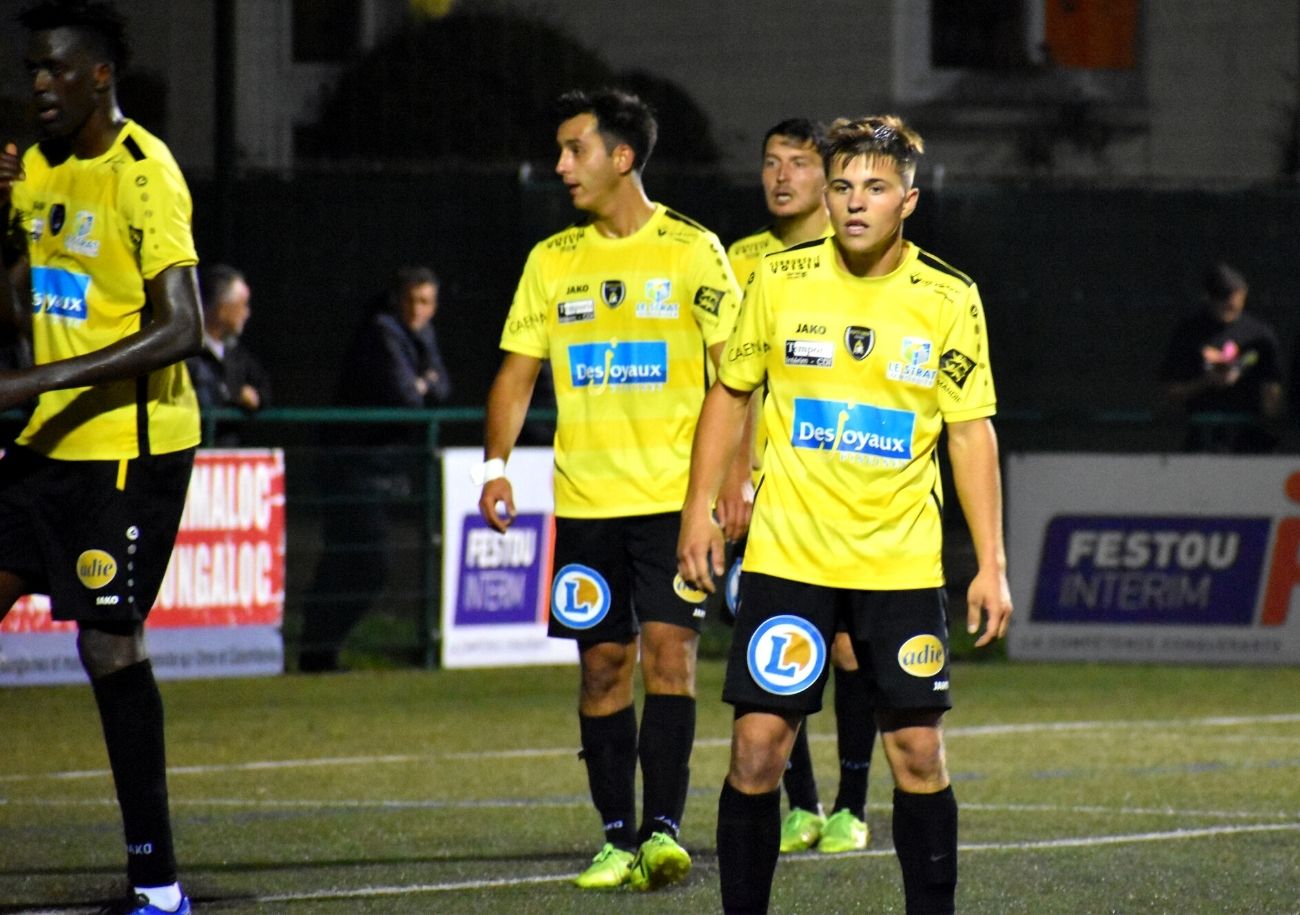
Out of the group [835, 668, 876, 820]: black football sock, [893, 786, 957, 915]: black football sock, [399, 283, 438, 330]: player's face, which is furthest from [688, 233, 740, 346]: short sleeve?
[399, 283, 438, 330]: player's face

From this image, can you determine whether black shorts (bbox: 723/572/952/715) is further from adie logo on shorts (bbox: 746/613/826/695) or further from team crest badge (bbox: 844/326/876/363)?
team crest badge (bbox: 844/326/876/363)

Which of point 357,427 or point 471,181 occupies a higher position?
point 471,181

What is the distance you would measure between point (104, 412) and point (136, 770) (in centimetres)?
90

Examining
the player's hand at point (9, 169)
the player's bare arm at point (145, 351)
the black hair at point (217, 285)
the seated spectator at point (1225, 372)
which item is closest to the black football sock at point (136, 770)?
the player's bare arm at point (145, 351)

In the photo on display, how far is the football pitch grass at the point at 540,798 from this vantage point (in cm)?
697

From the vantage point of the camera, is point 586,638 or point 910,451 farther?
point 586,638

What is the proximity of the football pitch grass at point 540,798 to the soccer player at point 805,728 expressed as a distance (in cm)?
19

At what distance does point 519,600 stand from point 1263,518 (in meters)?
4.27

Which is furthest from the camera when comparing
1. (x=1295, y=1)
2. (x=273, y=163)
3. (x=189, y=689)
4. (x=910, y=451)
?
(x=1295, y=1)

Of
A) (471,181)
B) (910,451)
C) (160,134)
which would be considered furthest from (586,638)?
(160,134)

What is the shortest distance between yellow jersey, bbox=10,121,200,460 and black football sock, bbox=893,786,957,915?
6.88 ft

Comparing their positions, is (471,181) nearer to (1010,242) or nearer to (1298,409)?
(1010,242)

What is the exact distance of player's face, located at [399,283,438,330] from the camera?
13602 mm

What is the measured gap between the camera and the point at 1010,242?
16828 millimetres
